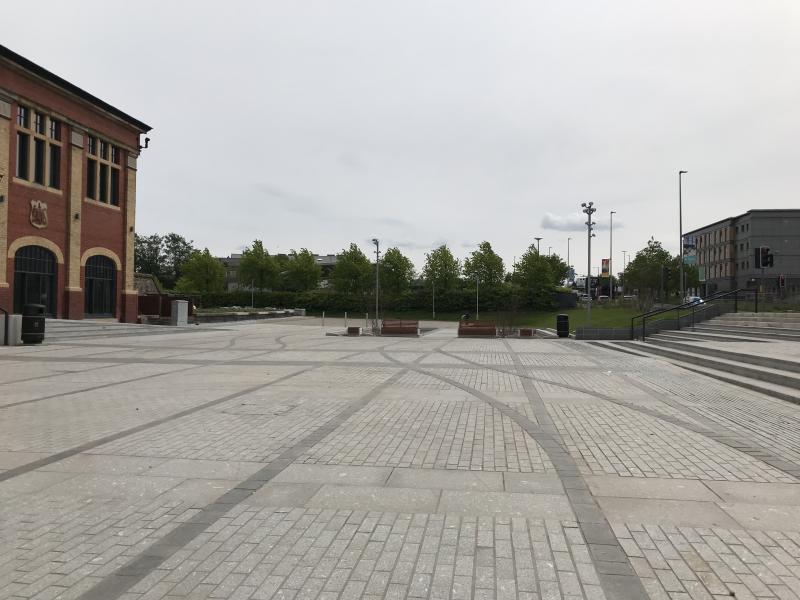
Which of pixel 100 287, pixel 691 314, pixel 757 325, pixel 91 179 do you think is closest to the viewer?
pixel 757 325

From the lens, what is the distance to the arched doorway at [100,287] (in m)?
31.6

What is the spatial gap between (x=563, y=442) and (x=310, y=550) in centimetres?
397

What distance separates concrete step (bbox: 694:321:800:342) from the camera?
17812mm

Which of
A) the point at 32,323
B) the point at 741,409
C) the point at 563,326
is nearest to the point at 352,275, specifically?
the point at 563,326

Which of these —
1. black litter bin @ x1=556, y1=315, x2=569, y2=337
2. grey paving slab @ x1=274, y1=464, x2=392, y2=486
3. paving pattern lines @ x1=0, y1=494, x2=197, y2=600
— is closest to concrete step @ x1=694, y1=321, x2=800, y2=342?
black litter bin @ x1=556, y1=315, x2=569, y2=337

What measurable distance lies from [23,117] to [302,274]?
52.2 metres

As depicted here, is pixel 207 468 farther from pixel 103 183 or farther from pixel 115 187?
pixel 115 187

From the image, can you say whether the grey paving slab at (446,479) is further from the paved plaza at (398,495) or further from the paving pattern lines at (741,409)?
the paving pattern lines at (741,409)

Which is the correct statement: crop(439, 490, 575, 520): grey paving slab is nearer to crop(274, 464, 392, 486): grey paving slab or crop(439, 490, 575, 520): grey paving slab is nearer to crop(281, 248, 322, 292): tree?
crop(274, 464, 392, 486): grey paving slab

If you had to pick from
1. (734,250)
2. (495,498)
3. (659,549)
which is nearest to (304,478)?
Result: (495,498)

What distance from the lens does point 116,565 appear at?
3.47 meters

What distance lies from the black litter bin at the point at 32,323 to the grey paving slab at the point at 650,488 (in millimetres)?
22495

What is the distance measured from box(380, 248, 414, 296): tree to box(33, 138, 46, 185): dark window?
44.8 m

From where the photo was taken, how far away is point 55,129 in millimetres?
29062
